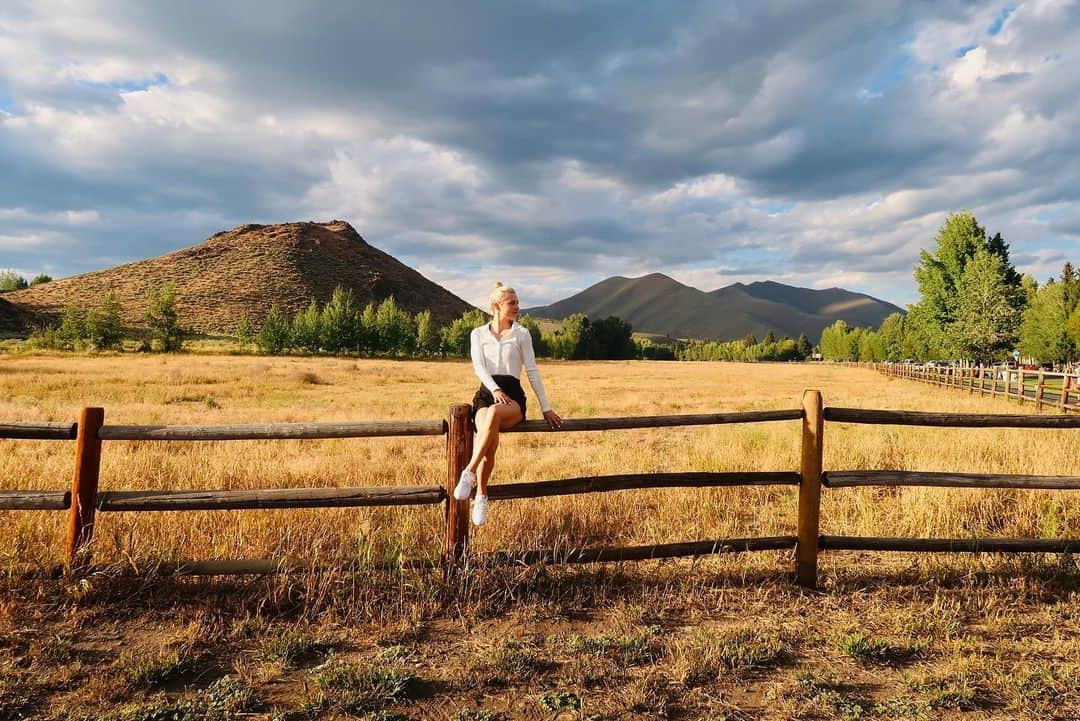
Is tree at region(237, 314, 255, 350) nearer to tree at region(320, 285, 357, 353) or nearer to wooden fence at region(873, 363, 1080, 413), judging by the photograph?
tree at region(320, 285, 357, 353)

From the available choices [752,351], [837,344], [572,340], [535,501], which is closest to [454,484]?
[535,501]

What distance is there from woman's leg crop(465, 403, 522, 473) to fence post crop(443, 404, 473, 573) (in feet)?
0.55

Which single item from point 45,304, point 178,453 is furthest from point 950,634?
point 45,304

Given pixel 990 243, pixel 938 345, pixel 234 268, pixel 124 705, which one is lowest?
pixel 124 705

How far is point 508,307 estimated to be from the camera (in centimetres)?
489

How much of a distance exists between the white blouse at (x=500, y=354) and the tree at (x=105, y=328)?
82.1 metres

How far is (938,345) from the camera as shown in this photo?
4566 centimetres

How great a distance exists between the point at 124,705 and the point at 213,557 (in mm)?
2008

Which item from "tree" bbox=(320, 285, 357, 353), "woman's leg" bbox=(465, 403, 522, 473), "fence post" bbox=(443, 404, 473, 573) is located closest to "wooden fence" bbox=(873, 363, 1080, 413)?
"woman's leg" bbox=(465, 403, 522, 473)

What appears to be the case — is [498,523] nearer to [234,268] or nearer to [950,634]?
[950,634]

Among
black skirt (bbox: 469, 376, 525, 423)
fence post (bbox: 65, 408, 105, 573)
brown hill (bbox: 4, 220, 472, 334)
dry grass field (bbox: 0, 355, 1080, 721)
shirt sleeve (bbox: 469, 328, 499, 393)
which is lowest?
dry grass field (bbox: 0, 355, 1080, 721)

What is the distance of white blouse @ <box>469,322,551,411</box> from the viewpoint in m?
4.73

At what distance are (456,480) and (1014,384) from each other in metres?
35.7

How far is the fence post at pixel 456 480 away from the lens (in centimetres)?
484
